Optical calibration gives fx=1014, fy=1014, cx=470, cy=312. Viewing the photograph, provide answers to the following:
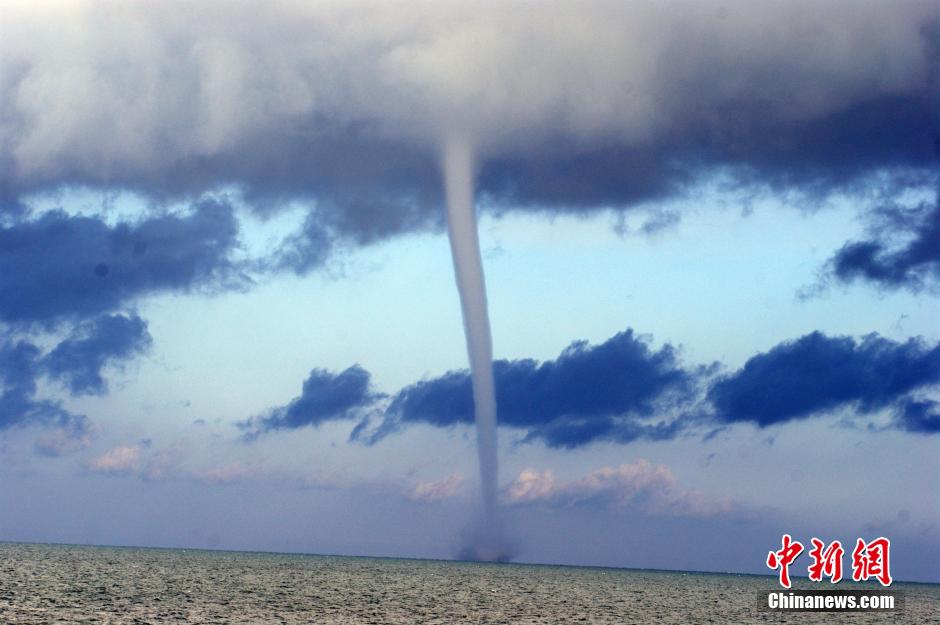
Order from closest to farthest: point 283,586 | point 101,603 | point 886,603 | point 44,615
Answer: point 44,615 → point 101,603 → point 283,586 → point 886,603

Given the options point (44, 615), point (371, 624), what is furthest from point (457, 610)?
point (44, 615)

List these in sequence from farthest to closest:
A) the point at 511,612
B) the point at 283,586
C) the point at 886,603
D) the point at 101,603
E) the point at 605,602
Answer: the point at 886,603
the point at 283,586
the point at 605,602
the point at 511,612
the point at 101,603

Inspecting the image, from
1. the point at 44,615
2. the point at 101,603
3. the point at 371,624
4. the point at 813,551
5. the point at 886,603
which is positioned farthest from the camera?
the point at 886,603

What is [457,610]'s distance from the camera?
380ft

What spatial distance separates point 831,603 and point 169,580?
106848mm

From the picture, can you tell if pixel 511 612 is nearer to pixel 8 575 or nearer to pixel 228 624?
pixel 228 624

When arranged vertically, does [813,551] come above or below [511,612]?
above

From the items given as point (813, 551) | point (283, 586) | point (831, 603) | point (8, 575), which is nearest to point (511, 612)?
point (813, 551)

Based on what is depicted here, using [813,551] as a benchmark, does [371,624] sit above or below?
below

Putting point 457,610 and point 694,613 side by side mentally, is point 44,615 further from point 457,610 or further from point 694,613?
point 694,613

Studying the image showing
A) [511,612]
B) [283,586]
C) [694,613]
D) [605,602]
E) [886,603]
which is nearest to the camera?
[511,612]

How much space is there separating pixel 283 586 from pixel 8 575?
41.4 metres

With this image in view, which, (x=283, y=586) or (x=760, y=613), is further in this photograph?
(x=283, y=586)

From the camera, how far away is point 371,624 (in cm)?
9131
